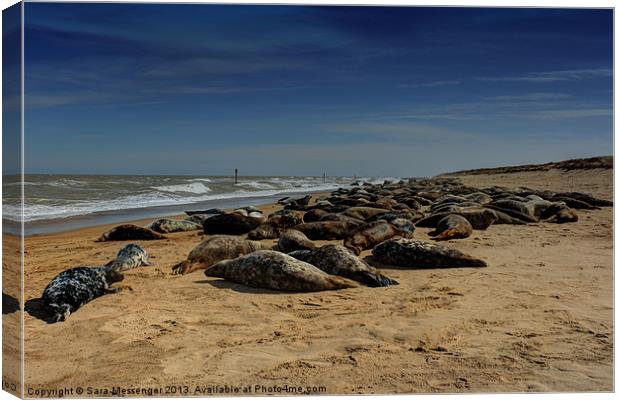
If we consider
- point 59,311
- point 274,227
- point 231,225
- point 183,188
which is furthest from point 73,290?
point 183,188

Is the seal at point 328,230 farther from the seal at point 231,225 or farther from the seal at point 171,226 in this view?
the seal at point 171,226

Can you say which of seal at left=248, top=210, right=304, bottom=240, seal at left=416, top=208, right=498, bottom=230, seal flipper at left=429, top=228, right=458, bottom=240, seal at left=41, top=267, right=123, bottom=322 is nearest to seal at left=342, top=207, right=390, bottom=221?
seal at left=416, top=208, right=498, bottom=230

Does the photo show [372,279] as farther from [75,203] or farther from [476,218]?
[75,203]

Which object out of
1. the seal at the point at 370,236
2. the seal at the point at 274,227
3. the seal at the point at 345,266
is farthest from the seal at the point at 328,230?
the seal at the point at 345,266

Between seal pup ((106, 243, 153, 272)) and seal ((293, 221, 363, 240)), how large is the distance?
8.54 ft

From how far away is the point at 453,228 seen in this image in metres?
7.70

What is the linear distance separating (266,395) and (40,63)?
2.39 m

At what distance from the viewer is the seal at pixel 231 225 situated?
8.65 m

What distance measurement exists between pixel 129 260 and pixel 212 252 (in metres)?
0.93

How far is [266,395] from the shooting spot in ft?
9.23

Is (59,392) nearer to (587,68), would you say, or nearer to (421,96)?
(421,96)

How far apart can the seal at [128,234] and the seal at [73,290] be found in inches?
136

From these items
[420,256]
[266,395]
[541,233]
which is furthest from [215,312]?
[541,233]

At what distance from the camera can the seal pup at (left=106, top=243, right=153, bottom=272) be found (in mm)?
5535
